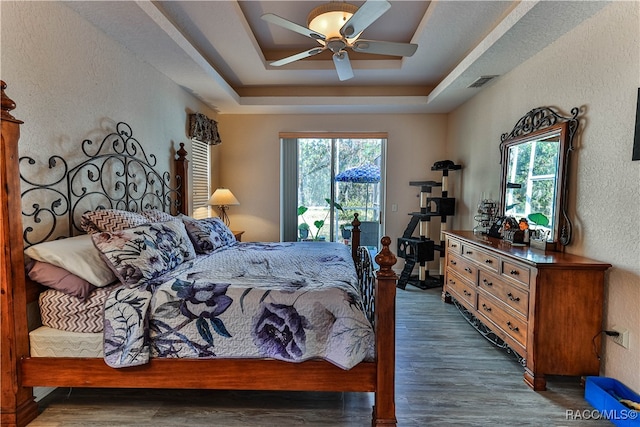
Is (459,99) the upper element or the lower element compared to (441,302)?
upper

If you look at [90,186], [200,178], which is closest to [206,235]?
[90,186]

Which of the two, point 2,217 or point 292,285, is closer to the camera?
point 2,217

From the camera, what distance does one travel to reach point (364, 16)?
1989 millimetres

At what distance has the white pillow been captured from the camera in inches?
66.5

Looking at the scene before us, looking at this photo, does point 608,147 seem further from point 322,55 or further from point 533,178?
point 322,55

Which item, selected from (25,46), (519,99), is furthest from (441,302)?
(25,46)

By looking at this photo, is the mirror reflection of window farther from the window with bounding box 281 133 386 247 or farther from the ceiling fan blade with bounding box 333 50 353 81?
the window with bounding box 281 133 386 247

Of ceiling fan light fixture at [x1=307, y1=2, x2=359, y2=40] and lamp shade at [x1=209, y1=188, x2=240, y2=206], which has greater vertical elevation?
ceiling fan light fixture at [x1=307, y1=2, x2=359, y2=40]

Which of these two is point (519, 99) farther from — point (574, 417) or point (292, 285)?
point (292, 285)

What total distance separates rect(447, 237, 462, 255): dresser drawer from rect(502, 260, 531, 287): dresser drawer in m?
0.89

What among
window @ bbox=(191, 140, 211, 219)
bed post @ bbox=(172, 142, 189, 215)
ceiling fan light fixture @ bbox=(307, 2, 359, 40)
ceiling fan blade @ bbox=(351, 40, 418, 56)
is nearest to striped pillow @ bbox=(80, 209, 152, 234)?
bed post @ bbox=(172, 142, 189, 215)

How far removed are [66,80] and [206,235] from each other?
1546 mm

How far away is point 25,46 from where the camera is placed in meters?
1.82

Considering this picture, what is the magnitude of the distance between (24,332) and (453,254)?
364cm
